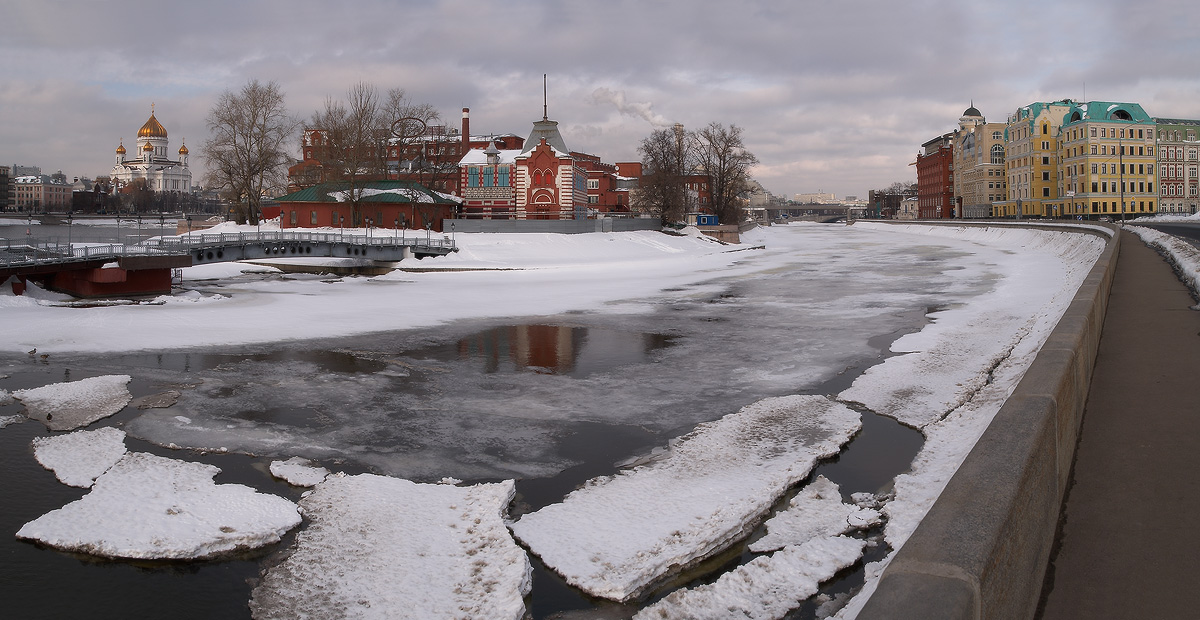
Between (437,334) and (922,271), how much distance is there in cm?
3092

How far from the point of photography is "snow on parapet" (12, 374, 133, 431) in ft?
46.4

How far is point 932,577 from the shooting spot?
163 inches

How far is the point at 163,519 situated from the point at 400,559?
3.23m

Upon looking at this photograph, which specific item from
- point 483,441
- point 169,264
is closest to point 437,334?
point 483,441

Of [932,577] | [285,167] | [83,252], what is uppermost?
[285,167]

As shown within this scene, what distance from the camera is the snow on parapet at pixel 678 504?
27.2 feet

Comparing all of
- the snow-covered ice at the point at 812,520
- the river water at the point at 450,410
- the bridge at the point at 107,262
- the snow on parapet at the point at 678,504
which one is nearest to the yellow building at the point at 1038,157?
the river water at the point at 450,410

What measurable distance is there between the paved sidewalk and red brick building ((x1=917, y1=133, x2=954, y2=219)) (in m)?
160

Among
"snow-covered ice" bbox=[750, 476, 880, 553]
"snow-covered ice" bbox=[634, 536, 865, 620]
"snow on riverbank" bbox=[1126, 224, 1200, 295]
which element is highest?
"snow on riverbank" bbox=[1126, 224, 1200, 295]

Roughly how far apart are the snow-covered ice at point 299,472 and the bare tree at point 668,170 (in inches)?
3067

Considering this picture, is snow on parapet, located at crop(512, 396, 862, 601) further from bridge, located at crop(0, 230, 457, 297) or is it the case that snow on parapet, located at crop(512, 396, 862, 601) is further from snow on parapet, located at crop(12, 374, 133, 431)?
bridge, located at crop(0, 230, 457, 297)

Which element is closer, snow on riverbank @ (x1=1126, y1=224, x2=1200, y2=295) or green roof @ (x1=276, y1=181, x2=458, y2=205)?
snow on riverbank @ (x1=1126, y1=224, x2=1200, y2=295)

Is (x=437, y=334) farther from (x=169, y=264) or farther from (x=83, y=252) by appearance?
(x=83, y=252)

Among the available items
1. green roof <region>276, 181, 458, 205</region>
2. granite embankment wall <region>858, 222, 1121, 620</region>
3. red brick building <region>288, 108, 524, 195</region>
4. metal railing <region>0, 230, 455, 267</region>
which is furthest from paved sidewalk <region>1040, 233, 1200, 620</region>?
red brick building <region>288, 108, 524, 195</region>
